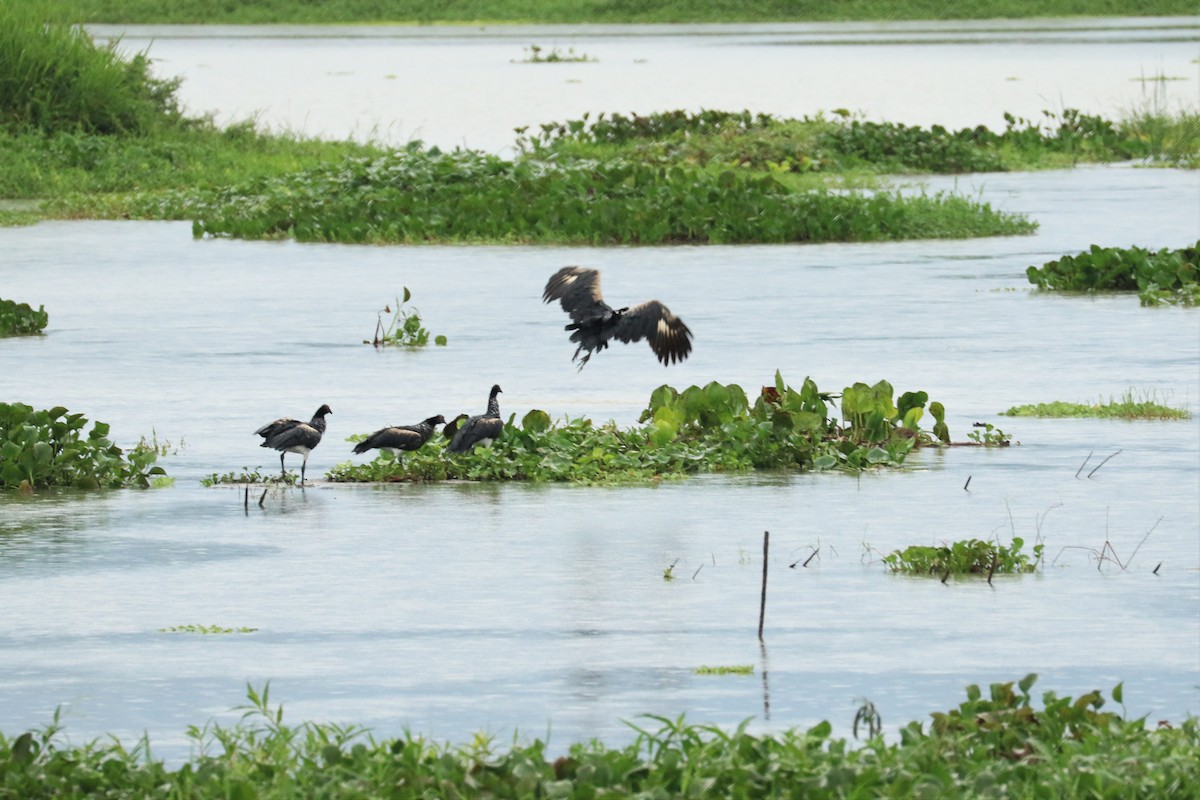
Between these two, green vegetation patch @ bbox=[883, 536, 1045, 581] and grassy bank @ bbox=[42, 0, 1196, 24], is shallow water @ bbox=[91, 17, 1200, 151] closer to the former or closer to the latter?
grassy bank @ bbox=[42, 0, 1196, 24]

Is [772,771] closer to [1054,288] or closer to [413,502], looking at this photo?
[413,502]

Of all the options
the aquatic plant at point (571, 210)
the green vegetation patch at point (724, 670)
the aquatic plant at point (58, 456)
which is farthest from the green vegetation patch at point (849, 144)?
the green vegetation patch at point (724, 670)

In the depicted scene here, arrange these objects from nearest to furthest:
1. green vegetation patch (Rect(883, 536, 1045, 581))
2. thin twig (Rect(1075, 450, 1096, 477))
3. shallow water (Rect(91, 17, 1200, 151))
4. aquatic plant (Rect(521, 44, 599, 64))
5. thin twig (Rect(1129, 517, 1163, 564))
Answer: green vegetation patch (Rect(883, 536, 1045, 581)), thin twig (Rect(1129, 517, 1163, 564)), thin twig (Rect(1075, 450, 1096, 477)), shallow water (Rect(91, 17, 1200, 151)), aquatic plant (Rect(521, 44, 599, 64))

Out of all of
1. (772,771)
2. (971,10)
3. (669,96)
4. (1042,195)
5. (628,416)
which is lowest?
(772,771)

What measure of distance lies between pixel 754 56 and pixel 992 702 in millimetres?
63823

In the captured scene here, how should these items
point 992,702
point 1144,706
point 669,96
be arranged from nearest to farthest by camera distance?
point 992,702, point 1144,706, point 669,96

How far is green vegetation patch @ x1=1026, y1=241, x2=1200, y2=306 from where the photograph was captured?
18484 mm

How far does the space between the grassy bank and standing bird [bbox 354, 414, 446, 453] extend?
82527mm

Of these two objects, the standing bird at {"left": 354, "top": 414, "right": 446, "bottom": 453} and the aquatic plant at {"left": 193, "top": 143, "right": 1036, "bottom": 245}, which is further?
the aquatic plant at {"left": 193, "top": 143, "right": 1036, "bottom": 245}

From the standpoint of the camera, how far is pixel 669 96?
50812mm

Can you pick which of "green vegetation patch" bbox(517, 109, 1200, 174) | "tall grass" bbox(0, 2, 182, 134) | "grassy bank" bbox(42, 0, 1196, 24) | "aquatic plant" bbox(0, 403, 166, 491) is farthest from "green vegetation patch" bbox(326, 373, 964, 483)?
"grassy bank" bbox(42, 0, 1196, 24)

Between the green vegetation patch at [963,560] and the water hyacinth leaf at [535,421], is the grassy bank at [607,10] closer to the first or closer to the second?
the water hyacinth leaf at [535,421]

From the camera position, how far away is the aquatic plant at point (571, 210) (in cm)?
2342

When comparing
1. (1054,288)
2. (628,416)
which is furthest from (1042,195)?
(628,416)
